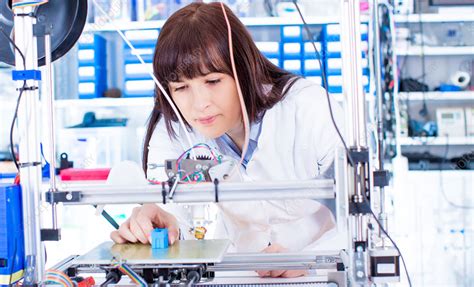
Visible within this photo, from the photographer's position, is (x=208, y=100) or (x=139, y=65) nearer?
(x=208, y=100)

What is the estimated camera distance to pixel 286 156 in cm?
158

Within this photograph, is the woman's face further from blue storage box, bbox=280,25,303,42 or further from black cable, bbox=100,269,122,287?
blue storage box, bbox=280,25,303,42

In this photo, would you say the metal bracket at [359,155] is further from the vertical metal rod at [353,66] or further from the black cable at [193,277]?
the black cable at [193,277]

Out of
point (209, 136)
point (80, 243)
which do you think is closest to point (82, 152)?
point (80, 243)

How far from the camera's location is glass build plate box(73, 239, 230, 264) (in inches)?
39.6

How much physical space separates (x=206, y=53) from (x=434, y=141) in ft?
6.82

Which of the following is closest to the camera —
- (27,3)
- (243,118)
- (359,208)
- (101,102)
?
(359,208)

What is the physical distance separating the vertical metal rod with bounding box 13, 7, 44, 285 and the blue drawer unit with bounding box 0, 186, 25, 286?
1cm

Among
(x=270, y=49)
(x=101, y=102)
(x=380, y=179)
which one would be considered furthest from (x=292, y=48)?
(x=380, y=179)

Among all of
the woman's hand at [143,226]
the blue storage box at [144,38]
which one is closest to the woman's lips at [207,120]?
the woman's hand at [143,226]

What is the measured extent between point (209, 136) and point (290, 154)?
238mm

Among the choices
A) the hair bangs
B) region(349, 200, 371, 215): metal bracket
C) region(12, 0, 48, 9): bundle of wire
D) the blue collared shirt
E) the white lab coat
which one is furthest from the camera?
the blue collared shirt

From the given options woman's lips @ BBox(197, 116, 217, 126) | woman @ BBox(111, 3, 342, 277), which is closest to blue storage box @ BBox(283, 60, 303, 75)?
woman @ BBox(111, 3, 342, 277)

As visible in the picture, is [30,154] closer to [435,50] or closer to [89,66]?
[89,66]
